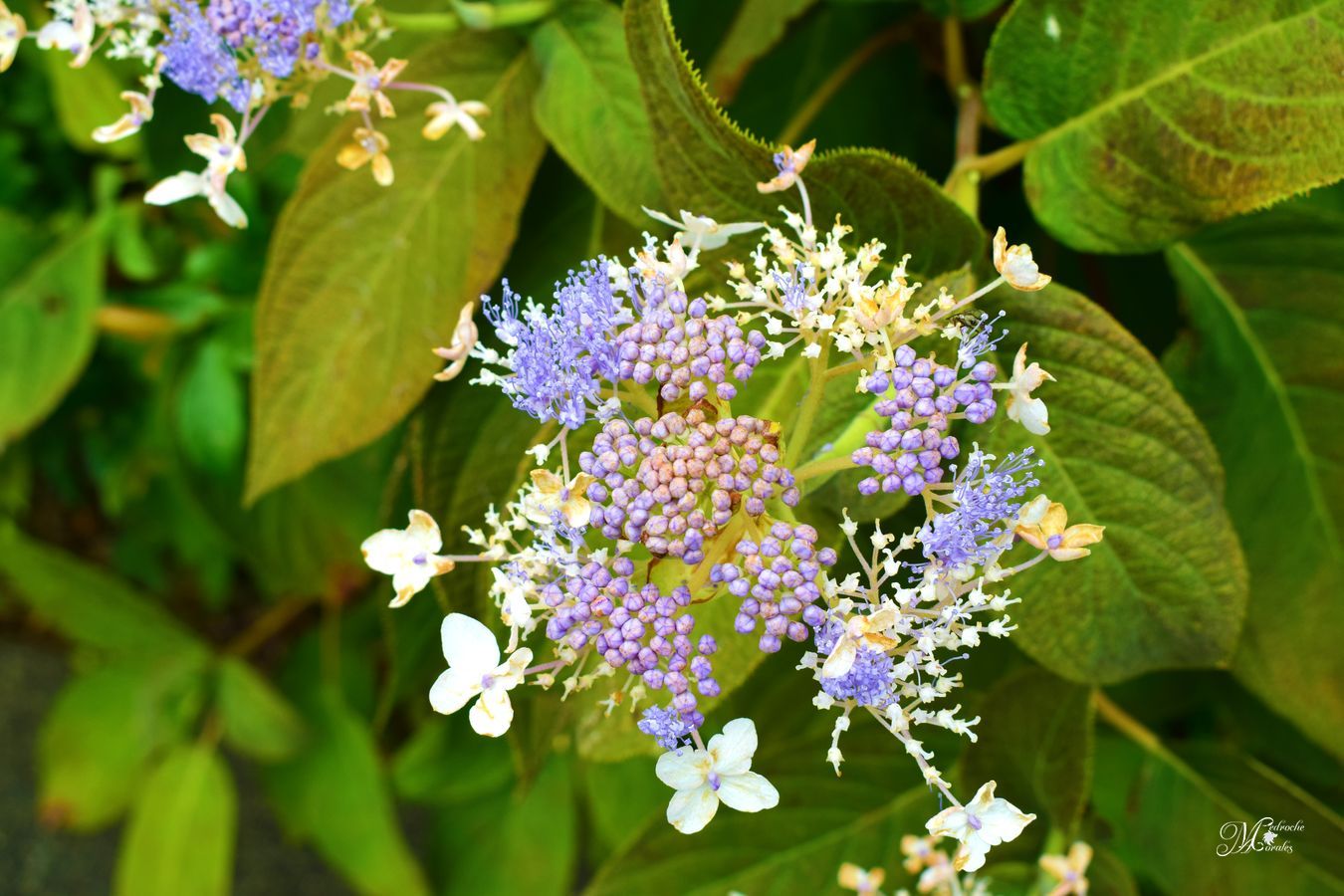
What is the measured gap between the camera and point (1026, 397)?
0.45m

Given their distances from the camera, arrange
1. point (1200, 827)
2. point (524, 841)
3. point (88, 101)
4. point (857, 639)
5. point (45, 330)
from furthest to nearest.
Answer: point (524, 841)
point (88, 101)
point (45, 330)
point (1200, 827)
point (857, 639)

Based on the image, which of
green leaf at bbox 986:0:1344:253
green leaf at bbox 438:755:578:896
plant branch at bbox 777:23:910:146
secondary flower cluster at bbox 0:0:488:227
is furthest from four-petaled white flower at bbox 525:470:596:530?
green leaf at bbox 438:755:578:896

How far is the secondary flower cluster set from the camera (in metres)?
0.55

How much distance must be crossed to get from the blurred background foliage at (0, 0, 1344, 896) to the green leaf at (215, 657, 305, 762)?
0.19m

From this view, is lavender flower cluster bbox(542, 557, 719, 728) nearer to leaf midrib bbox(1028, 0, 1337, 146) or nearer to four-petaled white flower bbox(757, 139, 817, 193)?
four-petaled white flower bbox(757, 139, 817, 193)

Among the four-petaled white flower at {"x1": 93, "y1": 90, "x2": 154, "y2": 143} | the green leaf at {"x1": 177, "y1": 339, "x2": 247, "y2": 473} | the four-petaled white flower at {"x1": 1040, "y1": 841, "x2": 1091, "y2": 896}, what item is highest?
the four-petaled white flower at {"x1": 93, "y1": 90, "x2": 154, "y2": 143}

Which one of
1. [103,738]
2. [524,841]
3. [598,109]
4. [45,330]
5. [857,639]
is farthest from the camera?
[103,738]

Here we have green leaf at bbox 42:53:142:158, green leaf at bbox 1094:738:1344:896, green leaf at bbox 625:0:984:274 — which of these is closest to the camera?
green leaf at bbox 625:0:984:274

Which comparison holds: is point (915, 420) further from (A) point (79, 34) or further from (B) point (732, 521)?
(A) point (79, 34)

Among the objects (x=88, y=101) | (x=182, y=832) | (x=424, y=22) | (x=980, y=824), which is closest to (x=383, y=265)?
(x=424, y=22)

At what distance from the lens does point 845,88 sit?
0.84m

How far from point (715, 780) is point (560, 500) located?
11cm

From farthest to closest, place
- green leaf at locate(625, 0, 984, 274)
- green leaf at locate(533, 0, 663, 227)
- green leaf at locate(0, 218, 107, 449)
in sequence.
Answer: green leaf at locate(0, 218, 107, 449)
green leaf at locate(533, 0, 663, 227)
green leaf at locate(625, 0, 984, 274)

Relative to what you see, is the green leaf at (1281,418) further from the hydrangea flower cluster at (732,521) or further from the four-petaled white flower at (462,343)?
the four-petaled white flower at (462,343)
